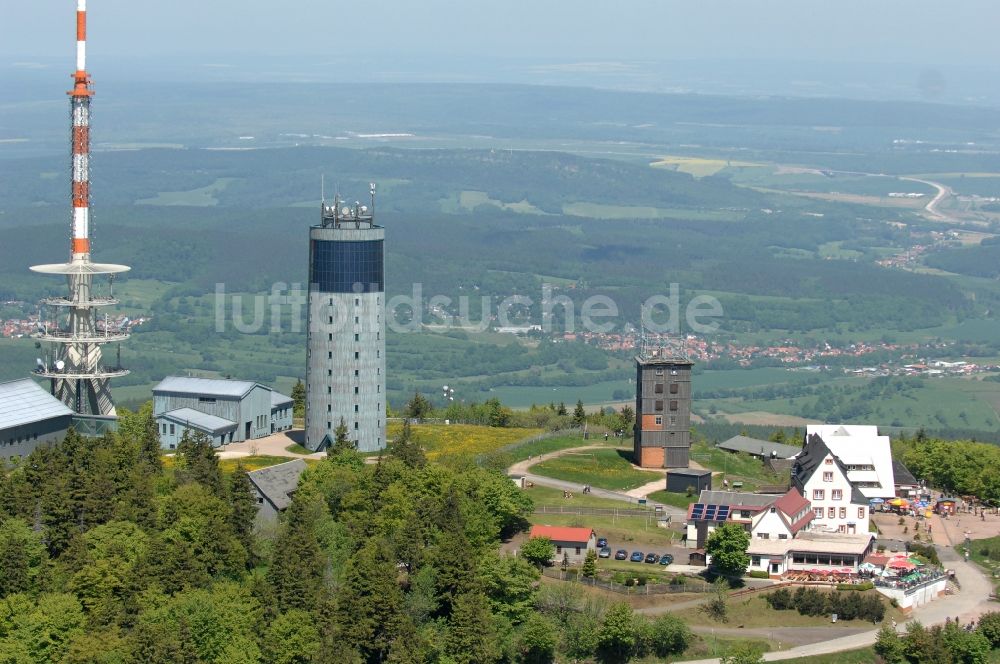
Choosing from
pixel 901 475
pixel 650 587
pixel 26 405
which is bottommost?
pixel 650 587

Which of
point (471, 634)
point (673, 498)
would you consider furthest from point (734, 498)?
point (471, 634)

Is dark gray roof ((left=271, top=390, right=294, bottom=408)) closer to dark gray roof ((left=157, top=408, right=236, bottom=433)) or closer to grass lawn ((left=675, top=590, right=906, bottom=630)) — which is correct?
dark gray roof ((left=157, top=408, right=236, bottom=433))

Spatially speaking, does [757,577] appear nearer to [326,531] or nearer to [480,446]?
[326,531]

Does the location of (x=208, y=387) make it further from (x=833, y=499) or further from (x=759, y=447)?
(x=833, y=499)

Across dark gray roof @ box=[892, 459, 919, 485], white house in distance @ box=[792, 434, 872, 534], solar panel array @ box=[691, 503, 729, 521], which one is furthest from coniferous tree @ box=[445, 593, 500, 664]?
dark gray roof @ box=[892, 459, 919, 485]

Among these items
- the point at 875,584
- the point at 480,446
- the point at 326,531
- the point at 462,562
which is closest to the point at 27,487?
the point at 326,531

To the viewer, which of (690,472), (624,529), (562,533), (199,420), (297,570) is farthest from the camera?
(199,420)

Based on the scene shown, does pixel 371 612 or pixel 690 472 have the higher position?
pixel 690 472
